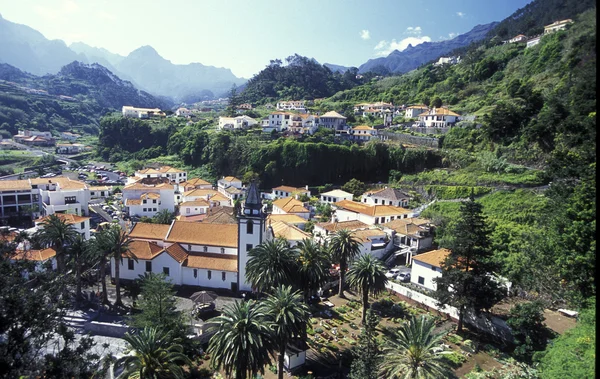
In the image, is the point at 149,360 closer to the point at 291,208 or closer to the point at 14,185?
the point at 291,208

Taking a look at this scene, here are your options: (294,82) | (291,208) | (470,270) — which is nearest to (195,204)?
(291,208)

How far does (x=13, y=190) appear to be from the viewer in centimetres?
5234

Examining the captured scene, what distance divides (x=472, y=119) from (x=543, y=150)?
62.5 feet

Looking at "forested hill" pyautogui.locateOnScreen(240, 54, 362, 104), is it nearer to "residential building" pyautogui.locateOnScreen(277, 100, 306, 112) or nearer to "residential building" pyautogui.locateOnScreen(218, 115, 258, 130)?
"residential building" pyautogui.locateOnScreen(277, 100, 306, 112)

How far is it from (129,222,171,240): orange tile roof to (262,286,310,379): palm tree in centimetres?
1727

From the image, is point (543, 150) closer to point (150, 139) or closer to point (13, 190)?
point (13, 190)

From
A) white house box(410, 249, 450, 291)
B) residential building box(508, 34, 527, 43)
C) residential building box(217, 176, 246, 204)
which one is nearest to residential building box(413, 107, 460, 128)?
residential building box(217, 176, 246, 204)

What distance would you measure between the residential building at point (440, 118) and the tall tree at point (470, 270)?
46.7m

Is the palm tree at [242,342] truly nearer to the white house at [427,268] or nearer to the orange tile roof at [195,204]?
the white house at [427,268]

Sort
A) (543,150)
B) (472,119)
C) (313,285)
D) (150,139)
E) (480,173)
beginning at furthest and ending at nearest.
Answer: (150,139) → (472,119) → (480,173) → (543,150) → (313,285)

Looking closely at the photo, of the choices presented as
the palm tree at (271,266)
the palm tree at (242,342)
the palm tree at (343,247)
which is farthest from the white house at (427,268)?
the palm tree at (242,342)

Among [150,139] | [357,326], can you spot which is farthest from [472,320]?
[150,139]

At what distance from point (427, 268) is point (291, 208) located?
2217 cm

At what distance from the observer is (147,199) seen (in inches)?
2172
